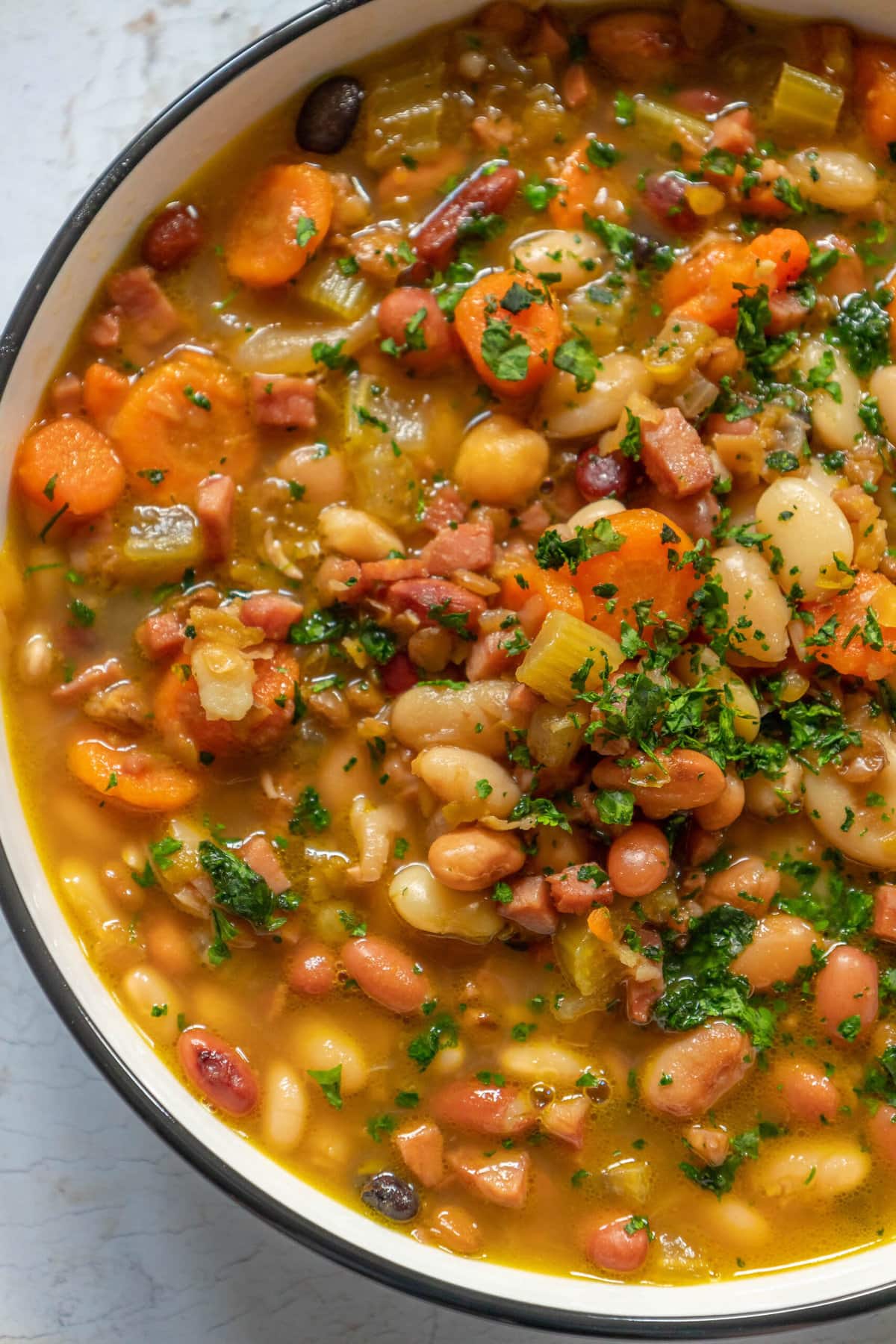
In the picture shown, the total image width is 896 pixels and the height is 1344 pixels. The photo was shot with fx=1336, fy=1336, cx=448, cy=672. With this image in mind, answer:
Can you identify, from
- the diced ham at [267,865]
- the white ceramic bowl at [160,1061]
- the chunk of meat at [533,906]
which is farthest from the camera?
the diced ham at [267,865]

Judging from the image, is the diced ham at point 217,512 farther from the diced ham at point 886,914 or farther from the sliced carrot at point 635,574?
the diced ham at point 886,914

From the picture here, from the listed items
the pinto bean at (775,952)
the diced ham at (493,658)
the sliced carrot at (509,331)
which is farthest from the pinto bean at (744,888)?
the sliced carrot at (509,331)

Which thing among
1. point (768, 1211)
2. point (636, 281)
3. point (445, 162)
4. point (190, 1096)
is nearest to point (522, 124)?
point (445, 162)

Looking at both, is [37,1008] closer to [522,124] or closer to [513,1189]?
[513,1189]

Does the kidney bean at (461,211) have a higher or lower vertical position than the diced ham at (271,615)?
higher

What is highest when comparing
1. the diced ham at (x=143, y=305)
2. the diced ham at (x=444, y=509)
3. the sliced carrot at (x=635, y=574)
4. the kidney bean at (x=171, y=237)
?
the kidney bean at (x=171, y=237)
